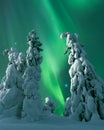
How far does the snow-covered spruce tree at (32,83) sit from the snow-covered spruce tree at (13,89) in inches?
A: 69.0

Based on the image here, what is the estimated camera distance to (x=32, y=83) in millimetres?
27828

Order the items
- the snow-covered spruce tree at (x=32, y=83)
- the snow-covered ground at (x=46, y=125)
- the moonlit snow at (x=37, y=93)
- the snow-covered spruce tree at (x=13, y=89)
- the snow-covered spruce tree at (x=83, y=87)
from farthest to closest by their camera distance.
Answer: the snow-covered spruce tree at (x=83, y=87), the snow-covered spruce tree at (x=13, y=89), the snow-covered spruce tree at (x=32, y=83), the moonlit snow at (x=37, y=93), the snow-covered ground at (x=46, y=125)

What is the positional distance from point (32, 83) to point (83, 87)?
7.18 meters

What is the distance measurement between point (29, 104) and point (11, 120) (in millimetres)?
2176

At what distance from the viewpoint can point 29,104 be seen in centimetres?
2762

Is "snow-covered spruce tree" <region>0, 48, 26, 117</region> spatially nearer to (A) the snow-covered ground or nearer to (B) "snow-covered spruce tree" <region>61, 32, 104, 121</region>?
(A) the snow-covered ground

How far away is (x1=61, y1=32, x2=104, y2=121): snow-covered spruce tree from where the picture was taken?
32.4 metres

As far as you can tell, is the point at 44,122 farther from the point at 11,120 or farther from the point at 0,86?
the point at 0,86

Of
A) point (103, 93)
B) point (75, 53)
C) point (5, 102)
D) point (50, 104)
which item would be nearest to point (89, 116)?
point (103, 93)

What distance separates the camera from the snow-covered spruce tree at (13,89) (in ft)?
96.3

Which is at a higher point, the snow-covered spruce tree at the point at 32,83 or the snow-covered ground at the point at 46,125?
the snow-covered spruce tree at the point at 32,83

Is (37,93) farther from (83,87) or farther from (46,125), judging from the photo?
(83,87)

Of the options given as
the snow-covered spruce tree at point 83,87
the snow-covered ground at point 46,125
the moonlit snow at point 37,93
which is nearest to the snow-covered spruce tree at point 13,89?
the moonlit snow at point 37,93

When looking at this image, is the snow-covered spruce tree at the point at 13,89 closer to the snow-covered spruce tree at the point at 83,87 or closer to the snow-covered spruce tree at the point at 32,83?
the snow-covered spruce tree at the point at 32,83
